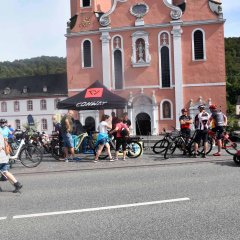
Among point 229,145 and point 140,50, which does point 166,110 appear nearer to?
point 140,50

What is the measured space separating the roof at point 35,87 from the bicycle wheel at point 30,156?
2070 inches

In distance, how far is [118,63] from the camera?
1596 inches

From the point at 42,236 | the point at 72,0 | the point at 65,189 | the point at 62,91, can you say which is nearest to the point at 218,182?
the point at 65,189

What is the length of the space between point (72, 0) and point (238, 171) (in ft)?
124

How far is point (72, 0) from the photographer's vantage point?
145ft

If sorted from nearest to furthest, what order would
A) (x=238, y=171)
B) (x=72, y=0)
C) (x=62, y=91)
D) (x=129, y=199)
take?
1. (x=129, y=199)
2. (x=238, y=171)
3. (x=72, y=0)
4. (x=62, y=91)

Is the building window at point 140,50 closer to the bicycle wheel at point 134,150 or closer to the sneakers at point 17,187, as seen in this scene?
the bicycle wheel at point 134,150

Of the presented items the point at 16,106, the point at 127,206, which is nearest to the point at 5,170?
the point at 127,206

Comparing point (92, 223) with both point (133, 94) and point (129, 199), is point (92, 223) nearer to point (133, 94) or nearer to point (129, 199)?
point (129, 199)

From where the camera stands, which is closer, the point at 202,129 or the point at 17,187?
the point at 17,187

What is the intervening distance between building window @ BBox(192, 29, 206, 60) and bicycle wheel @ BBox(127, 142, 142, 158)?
25.5m

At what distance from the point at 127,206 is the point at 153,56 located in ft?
111

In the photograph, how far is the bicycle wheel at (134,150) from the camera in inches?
577

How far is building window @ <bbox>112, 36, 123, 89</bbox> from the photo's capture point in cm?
4028
